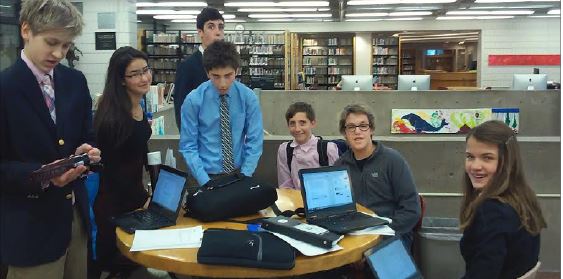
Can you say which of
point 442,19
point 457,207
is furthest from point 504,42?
point 457,207

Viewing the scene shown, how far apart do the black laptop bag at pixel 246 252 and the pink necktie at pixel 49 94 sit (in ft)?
1.90

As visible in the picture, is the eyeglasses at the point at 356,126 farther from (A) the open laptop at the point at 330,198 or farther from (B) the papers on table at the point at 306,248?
(B) the papers on table at the point at 306,248

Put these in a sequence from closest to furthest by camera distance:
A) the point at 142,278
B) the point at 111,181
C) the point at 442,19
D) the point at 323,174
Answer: the point at 323,174 < the point at 111,181 < the point at 142,278 < the point at 442,19

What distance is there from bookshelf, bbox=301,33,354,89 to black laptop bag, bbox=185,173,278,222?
41.8 feet

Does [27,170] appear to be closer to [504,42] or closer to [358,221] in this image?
[358,221]

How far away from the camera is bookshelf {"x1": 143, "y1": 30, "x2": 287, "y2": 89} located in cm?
1298

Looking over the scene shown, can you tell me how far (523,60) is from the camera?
1414 cm

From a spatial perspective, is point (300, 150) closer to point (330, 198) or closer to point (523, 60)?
point (330, 198)

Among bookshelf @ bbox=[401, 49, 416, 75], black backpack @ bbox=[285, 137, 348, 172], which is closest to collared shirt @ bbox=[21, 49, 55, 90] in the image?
black backpack @ bbox=[285, 137, 348, 172]

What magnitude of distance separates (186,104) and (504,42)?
13.7 m

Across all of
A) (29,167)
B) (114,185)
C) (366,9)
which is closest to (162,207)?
(114,185)

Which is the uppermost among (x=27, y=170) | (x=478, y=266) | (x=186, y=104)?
(x=186, y=104)

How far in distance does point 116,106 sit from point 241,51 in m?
10.8

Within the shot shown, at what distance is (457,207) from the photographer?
3.41 meters
